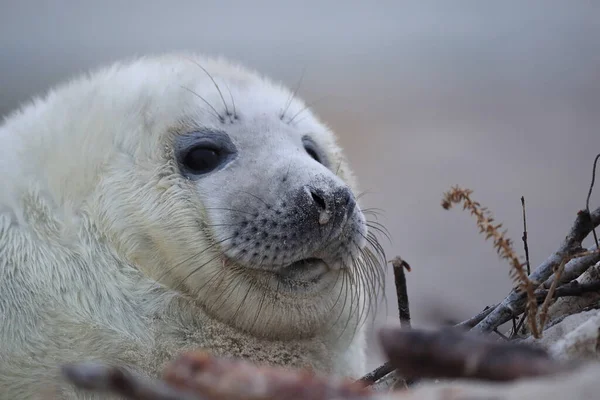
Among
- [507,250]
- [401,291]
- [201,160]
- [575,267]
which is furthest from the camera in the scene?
[201,160]

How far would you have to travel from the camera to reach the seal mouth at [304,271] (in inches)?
75.5

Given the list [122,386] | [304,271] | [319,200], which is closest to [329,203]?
[319,200]

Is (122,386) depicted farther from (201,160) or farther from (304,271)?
(201,160)

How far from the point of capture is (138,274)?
76.7 inches

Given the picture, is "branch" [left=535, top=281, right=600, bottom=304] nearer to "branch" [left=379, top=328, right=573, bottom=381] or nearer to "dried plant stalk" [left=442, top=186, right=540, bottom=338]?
"dried plant stalk" [left=442, top=186, right=540, bottom=338]

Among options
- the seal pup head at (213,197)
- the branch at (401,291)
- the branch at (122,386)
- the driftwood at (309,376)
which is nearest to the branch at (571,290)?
the branch at (401,291)

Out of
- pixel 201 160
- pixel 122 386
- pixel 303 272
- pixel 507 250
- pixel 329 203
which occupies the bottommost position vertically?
pixel 122 386

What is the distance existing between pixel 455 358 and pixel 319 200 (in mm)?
935

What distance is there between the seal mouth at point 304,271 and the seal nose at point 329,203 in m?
0.13

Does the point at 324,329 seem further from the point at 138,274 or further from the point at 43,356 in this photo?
the point at 43,356

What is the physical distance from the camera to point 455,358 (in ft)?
3.21

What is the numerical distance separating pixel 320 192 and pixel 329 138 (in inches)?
22.2

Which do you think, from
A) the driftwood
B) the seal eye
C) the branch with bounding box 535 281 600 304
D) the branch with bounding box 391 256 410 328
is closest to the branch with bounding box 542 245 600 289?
the branch with bounding box 535 281 600 304

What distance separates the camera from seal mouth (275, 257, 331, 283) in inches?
75.5
